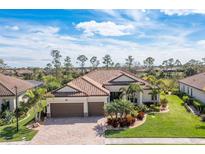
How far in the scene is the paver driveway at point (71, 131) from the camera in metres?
19.6

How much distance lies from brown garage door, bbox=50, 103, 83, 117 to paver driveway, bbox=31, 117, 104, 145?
910 mm

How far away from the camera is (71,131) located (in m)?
21.8

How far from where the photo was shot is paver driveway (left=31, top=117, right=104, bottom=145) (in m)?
19.6

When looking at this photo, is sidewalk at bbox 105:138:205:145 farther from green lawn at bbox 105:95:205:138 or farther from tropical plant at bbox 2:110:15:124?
tropical plant at bbox 2:110:15:124

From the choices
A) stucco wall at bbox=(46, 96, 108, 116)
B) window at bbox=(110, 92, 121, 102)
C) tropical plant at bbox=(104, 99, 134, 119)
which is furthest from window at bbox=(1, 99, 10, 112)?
window at bbox=(110, 92, 121, 102)

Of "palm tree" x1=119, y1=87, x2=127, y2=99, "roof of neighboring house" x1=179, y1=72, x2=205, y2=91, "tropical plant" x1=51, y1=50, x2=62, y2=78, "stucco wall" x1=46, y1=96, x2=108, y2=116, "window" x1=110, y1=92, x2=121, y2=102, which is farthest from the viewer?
"tropical plant" x1=51, y1=50, x2=62, y2=78

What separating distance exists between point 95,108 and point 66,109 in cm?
272

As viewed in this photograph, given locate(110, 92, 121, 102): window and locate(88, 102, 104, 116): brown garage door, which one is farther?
locate(110, 92, 121, 102): window

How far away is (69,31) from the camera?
25938 millimetres
